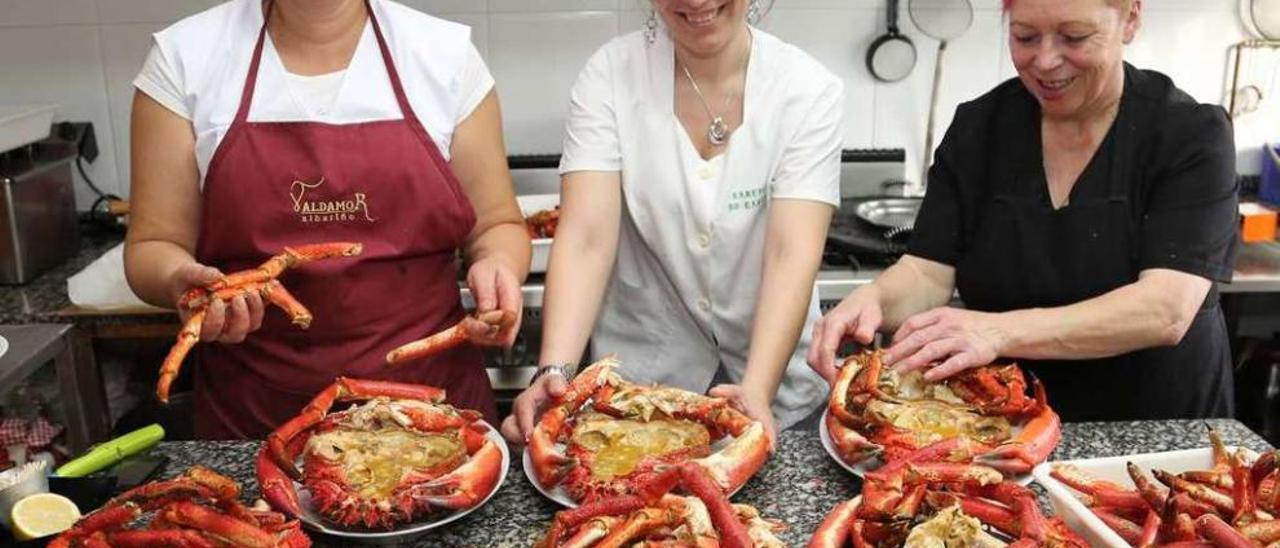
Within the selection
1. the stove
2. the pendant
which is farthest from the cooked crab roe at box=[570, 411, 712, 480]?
the stove

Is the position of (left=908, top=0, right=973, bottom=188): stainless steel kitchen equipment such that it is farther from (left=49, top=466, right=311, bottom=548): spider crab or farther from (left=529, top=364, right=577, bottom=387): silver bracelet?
(left=49, top=466, right=311, bottom=548): spider crab

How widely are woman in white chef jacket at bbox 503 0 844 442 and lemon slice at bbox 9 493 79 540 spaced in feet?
2.78

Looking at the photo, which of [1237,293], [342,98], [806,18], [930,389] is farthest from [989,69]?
[342,98]

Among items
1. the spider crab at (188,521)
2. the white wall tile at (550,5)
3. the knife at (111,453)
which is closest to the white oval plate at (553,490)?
the spider crab at (188,521)

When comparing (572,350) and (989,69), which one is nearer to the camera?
(572,350)

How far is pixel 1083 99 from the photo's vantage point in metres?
1.98

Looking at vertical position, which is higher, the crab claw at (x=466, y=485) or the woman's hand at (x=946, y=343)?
the woman's hand at (x=946, y=343)

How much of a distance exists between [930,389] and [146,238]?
1422mm

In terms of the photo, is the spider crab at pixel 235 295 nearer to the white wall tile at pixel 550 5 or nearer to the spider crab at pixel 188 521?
the spider crab at pixel 188 521

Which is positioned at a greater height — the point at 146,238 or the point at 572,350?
the point at 146,238

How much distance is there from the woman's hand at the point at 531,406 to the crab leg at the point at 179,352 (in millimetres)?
496

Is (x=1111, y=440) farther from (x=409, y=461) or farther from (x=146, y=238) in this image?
(x=146, y=238)

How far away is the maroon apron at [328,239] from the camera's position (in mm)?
2035

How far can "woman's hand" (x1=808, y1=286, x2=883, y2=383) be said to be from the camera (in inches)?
74.5
